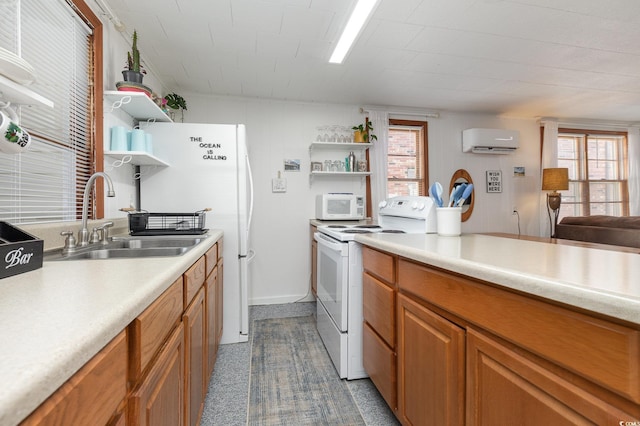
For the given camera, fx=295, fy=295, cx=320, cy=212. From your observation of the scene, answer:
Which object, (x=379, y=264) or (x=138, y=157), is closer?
(x=379, y=264)

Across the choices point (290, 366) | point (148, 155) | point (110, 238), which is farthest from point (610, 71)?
point (110, 238)

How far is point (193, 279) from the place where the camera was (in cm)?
125

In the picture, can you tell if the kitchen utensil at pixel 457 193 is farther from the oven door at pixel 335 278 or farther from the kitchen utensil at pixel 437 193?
the oven door at pixel 335 278

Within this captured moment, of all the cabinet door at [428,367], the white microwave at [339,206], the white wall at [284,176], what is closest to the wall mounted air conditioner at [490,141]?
the white wall at [284,176]

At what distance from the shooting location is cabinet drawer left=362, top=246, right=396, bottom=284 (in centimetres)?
141

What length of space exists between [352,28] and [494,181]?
3142 mm

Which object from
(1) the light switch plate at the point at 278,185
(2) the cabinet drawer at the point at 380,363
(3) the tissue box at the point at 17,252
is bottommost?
(2) the cabinet drawer at the point at 380,363

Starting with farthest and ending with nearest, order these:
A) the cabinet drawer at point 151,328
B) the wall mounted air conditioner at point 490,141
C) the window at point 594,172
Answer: the window at point 594,172, the wall mounted air conditioner at point 490,141, the cabinet drawer at point 151,328

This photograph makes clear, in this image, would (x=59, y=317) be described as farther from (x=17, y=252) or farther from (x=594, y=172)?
(x=594, y=172)

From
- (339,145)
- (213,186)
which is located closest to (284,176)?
(339,145)

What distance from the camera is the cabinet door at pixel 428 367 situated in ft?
3.18

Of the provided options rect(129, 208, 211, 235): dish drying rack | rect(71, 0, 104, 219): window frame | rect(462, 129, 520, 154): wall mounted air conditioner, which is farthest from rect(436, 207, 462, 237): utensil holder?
rect(462, 129, 520, 154): wall mounted air conditioner

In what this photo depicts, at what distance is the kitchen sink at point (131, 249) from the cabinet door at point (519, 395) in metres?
1.19

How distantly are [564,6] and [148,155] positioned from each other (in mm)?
2868
